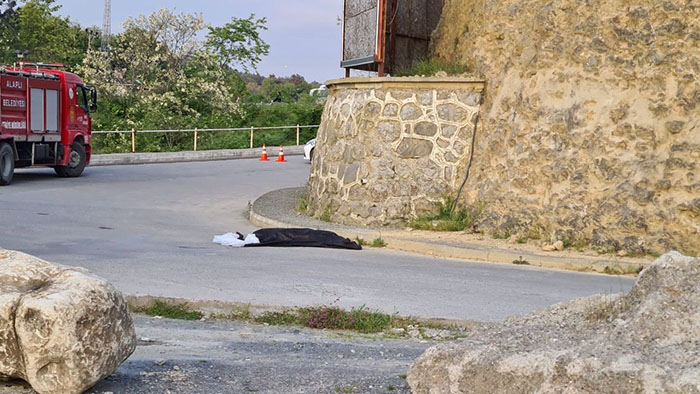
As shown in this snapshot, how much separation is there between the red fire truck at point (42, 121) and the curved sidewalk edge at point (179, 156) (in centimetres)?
473

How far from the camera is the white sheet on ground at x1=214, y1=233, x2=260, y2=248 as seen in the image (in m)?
13.6

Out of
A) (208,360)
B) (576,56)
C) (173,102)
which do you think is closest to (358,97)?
(576,56)

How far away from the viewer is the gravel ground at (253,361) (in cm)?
570

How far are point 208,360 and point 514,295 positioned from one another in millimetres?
4627

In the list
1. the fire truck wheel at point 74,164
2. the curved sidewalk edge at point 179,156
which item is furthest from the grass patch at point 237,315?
the curved sidewalk edge at point 179,156

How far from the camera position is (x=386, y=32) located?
17828 millimetres

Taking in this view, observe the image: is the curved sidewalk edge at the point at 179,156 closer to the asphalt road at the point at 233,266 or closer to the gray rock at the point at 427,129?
the asphalt road at the point at 233,266

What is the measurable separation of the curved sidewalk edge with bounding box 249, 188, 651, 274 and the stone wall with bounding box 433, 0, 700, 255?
747 mm

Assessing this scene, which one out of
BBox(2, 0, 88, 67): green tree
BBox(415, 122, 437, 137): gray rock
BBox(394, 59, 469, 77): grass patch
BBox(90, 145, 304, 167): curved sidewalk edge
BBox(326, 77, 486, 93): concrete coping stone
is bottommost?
BBox(90, 145, 304, 167): curved sidewalk edge

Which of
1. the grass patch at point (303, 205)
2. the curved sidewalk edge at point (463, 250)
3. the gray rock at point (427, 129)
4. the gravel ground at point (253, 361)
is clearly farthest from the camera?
the grass patch at point (303, 205)

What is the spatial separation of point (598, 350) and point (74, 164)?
76.5 feet

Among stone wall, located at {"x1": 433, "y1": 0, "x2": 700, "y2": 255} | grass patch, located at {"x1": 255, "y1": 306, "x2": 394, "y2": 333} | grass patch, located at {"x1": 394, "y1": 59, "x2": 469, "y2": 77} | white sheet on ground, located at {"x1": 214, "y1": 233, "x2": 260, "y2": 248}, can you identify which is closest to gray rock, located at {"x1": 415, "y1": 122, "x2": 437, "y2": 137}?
stone wall, located at {"x1": 433, "y1": 0, "x2": 700, "y2": 255}

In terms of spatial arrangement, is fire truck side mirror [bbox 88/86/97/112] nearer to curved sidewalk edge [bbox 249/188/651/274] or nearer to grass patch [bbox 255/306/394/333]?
curved sidewalk edge [bbox 249/188/651/274]

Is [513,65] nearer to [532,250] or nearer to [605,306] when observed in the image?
[532,250]
